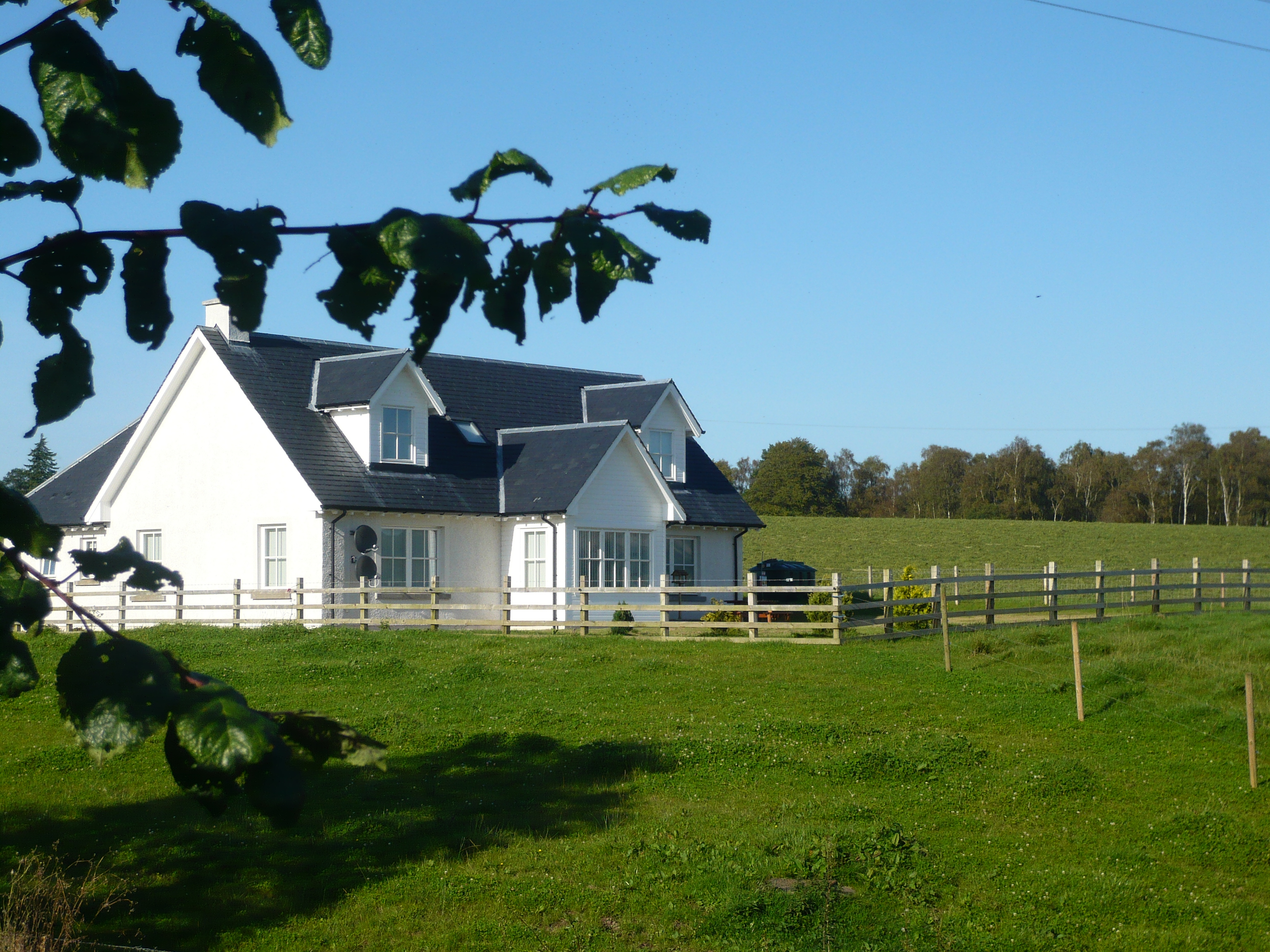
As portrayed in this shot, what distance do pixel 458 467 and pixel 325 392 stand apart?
12.4 feet

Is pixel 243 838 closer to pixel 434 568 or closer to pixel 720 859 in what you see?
pixel 720 859

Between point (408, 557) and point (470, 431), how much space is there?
4853 mm

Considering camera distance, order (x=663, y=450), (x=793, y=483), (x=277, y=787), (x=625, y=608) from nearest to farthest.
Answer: (x=277, y=787), (x=625, y=608), (x=663, y=450), (x=793, y=483)

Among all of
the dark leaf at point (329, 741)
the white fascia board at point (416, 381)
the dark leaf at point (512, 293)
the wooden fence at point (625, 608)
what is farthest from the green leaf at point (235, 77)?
the white fascia board at point (416, 381)

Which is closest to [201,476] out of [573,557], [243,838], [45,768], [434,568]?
[434,568]

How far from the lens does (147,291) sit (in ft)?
8.95

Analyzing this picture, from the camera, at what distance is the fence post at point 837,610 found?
23.3m

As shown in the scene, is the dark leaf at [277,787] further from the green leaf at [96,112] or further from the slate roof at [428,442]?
the slate roof at [428,442]

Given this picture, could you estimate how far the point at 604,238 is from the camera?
7.70 ft

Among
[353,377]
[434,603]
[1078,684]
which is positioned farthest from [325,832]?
[353,377]

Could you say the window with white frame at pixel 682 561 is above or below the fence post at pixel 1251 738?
above

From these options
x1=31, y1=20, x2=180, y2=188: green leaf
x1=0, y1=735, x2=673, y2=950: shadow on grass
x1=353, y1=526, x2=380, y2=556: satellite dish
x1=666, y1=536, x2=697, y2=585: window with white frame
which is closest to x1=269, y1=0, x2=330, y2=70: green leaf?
x1=31, y1=20, x2=180, y2=188: green leaf

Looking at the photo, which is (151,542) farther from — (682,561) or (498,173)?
(498,173)

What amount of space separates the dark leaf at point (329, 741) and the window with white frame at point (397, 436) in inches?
1049
